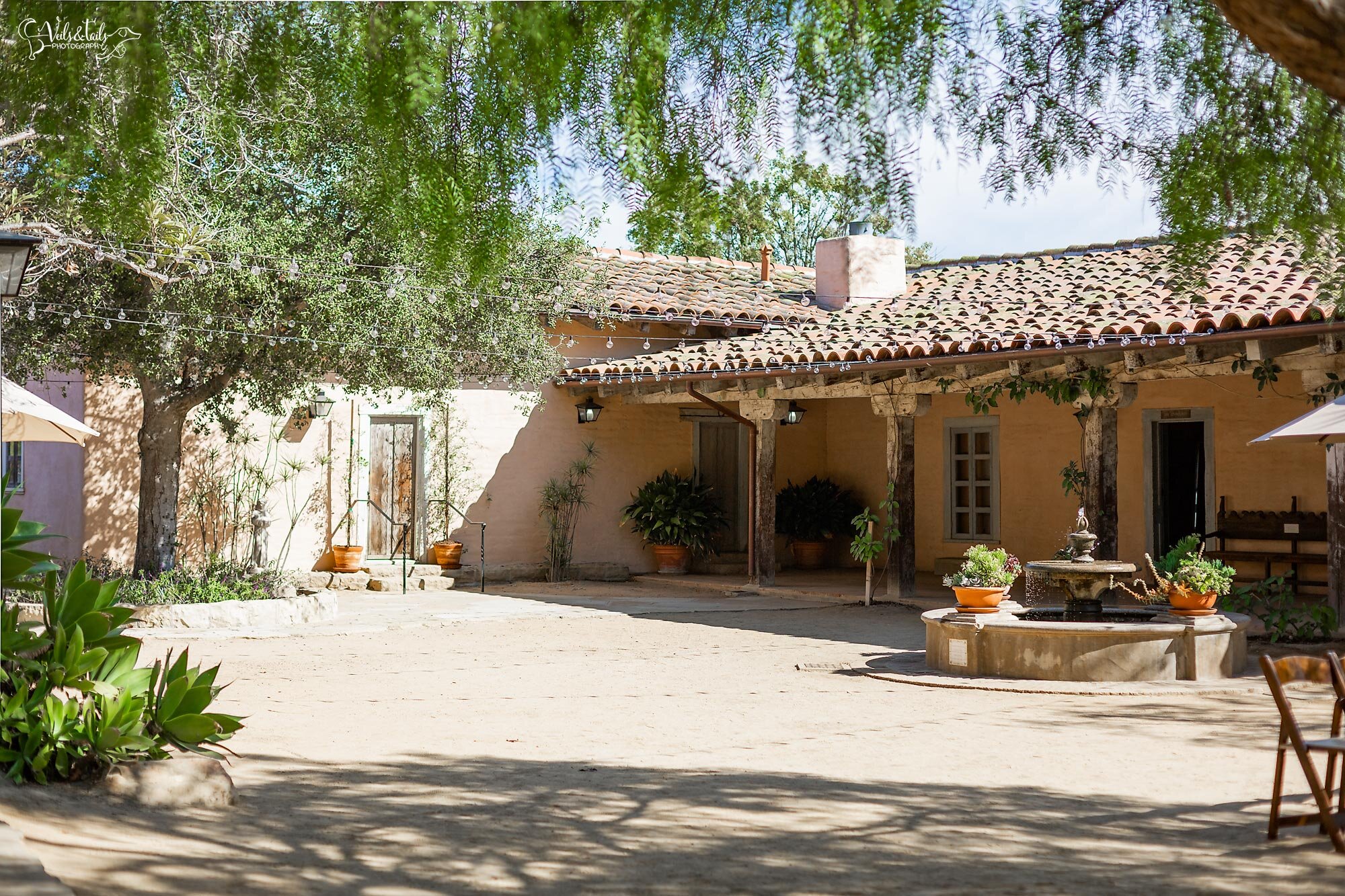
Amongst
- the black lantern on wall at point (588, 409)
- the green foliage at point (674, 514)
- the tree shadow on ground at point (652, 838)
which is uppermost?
the black lantern on wall at point (588, 409)

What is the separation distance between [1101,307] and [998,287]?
3.13 m

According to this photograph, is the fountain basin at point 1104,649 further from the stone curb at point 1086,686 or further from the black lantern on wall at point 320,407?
the black lantern on wall at point 320,407

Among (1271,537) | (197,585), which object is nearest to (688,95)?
(197,585)

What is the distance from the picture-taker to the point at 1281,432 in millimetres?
7984

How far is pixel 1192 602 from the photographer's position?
29.1 feet

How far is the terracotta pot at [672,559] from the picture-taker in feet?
55.6

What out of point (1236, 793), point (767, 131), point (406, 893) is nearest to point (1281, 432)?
point (1236, 793)

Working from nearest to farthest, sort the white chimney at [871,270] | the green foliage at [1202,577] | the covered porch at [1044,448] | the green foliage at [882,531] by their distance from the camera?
the green foliage at [1202,577]
the covered porch at [1044,448]
the green foliage at [882,531]
the white chimney at [871,270]

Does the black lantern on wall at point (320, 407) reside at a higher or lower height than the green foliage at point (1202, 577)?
higher

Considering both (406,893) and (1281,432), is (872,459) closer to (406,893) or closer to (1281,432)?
(1281,432)

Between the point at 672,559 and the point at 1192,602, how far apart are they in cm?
884

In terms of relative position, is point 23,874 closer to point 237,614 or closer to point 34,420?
point 34,420


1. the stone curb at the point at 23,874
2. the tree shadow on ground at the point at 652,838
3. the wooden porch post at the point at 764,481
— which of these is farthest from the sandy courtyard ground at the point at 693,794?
the wooden porch post at the point at 764,481

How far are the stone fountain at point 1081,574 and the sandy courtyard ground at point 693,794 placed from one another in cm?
112
